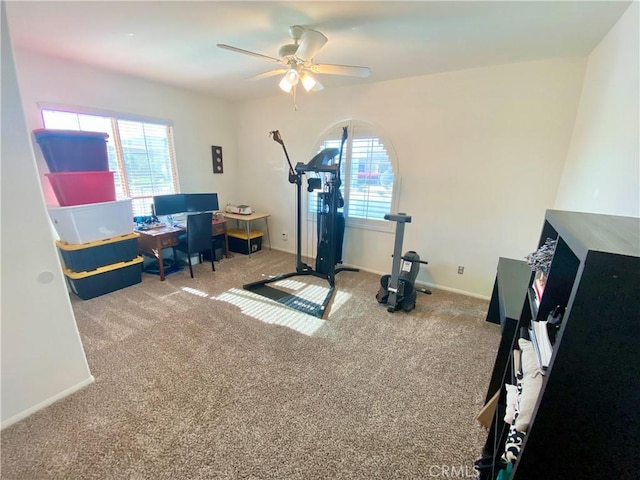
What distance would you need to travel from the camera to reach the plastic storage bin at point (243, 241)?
15.2 ft

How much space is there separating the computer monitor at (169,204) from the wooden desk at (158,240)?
12.0 inches

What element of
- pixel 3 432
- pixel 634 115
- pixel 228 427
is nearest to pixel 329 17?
pixel 634 115

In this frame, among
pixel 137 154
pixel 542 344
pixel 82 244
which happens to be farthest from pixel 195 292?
pixel 542 344

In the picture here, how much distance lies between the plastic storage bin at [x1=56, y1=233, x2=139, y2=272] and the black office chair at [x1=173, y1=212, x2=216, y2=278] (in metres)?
0.57

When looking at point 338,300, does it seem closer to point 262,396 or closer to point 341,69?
point 262,396

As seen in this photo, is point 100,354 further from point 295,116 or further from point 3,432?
point 295,116

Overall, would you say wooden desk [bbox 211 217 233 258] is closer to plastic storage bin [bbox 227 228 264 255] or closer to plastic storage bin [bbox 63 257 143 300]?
plastic storage bin [bbox 227 228 264 255]

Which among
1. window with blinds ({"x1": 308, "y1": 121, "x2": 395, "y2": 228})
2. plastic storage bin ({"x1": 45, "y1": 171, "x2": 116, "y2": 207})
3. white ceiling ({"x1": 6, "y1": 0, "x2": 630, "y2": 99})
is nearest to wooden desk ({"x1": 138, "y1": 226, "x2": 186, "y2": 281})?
plastic storage bin ({"x1": 45, "y1": 171, "x2": 116, "y2": 207})

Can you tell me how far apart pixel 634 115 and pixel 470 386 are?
1969mm

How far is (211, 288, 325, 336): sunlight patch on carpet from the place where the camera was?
2.67 metres

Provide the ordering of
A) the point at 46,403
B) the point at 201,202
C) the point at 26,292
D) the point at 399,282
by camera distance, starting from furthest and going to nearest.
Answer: the point at 201,202
the point at 399,282
the point at 46,403
the point at 26,292

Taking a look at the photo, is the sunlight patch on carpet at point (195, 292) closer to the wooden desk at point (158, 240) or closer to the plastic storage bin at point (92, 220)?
the wooden desk at point (158, 240)

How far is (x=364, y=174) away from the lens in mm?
3762

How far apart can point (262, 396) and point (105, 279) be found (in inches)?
102
